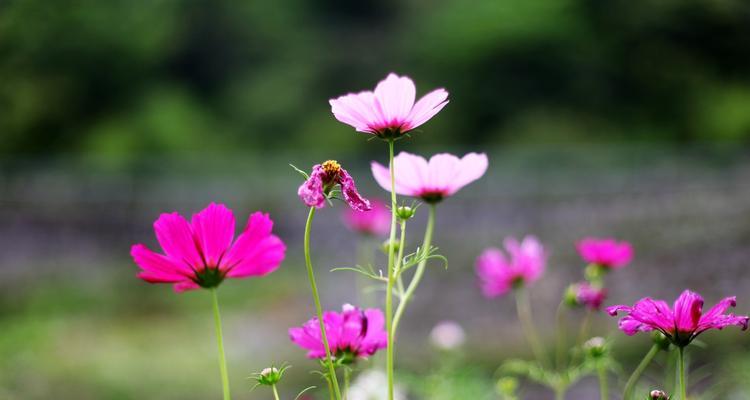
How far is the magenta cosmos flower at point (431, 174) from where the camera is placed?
1.89 ft

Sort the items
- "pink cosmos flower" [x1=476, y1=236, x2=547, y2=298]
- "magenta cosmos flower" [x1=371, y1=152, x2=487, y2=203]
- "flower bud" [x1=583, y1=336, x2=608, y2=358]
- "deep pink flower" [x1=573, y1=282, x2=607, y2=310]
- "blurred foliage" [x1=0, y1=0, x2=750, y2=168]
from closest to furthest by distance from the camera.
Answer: "magenta cosmos flower" [x1=371, y1=152, x2=487, y2=203] → "flower bud" [x1=583, y1=336, x2=608, y2=358] → "deep pink flower" [x1=573, y1=282, x2=607, y2=310] → "pink cosmos flower" [x1=476, y1=236, x2=547, y2=298] → "blurred foliage" [x1=0, y1=0, x2=750, y2=168]

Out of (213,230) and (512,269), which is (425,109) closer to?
(213,230)

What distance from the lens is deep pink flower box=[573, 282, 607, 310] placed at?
0.86m

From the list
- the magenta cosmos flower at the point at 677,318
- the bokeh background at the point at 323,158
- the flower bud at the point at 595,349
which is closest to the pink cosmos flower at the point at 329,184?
the magenta cosmos flower at the point at 677,318

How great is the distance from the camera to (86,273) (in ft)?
23.5

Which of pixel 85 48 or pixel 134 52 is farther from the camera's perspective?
pixel 134 52

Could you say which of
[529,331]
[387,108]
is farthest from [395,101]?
[529,331]

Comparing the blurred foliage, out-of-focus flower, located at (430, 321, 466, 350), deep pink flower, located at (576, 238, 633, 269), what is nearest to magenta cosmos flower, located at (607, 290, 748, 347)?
deep pink flower, located at (576, 238, 633, 269)

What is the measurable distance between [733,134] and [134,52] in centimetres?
966

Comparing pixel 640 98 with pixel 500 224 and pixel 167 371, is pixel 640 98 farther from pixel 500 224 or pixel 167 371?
pixel 167 371

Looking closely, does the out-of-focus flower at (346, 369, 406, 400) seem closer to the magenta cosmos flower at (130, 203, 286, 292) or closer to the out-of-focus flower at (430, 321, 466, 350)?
the out-of-focus flower at (430, 321, 466, 350)

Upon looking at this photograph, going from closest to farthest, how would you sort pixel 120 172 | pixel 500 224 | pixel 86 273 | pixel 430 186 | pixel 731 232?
pixel 430 186, pixel 731 232, pixel 500 224, pixel 86 273, pixel 120 172

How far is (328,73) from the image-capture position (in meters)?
14.3

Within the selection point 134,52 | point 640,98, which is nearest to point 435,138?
point 640,98
